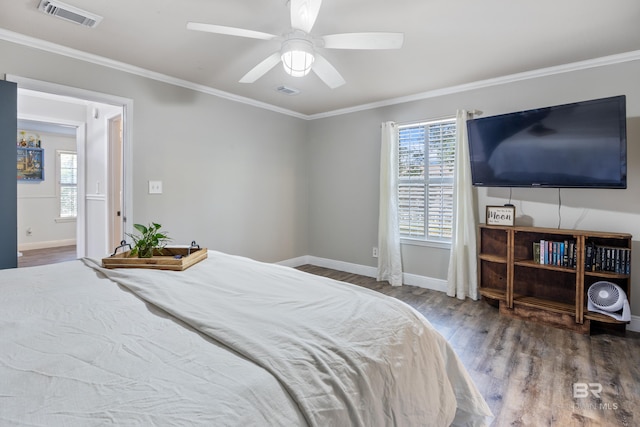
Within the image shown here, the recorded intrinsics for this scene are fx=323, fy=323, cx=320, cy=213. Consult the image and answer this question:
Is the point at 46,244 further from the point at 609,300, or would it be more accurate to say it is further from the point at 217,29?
the point at 609,300

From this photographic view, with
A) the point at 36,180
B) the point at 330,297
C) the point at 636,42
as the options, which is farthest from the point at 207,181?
the point at 36,180

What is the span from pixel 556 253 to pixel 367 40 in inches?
101

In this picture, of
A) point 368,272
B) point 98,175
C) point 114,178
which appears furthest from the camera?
point 368,272

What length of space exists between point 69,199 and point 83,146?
316 cm

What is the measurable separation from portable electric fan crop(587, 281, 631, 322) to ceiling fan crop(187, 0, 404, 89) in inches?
104

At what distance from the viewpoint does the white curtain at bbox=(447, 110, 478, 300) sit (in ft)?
11.6

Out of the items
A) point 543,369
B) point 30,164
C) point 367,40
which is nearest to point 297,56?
point 367,40

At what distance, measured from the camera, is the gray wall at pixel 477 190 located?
9.29ft

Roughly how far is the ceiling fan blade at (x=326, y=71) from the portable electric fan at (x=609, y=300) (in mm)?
2769

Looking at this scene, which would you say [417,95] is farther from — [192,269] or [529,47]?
[192,269]

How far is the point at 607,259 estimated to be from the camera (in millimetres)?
2744

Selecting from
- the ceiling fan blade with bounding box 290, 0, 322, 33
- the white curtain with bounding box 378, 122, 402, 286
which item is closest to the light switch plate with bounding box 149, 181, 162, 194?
the ceiling fan blade with bounding box 290, 0, 322, 33

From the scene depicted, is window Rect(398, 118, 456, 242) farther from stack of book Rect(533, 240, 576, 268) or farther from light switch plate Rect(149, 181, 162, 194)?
light switch plate Rect(149, 181, 162, 194)

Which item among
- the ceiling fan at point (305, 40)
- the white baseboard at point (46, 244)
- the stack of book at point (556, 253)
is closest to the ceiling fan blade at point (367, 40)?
the ceiling fan at point (305, 40)
